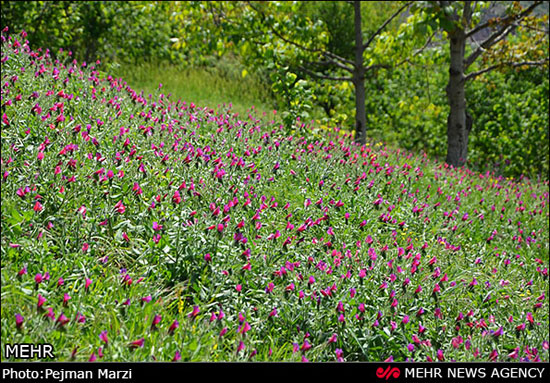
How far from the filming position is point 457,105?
32.6ft

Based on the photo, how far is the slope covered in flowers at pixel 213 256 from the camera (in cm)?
280

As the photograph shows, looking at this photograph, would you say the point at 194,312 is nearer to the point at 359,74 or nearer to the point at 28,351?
the point at 28,351

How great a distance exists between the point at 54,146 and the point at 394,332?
9.06 feet

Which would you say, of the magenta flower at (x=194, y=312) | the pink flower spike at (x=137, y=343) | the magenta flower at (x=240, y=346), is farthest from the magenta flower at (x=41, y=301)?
the magenta flower at (x=240, y=346)

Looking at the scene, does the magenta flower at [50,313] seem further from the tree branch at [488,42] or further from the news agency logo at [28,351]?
the tree branch at [488,42]

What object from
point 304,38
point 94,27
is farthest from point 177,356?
point 94,27

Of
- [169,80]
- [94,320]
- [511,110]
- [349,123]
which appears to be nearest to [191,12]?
[169,80]

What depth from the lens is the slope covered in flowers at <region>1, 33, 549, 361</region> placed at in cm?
280

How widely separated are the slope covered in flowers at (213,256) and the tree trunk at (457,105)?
4777 mm
